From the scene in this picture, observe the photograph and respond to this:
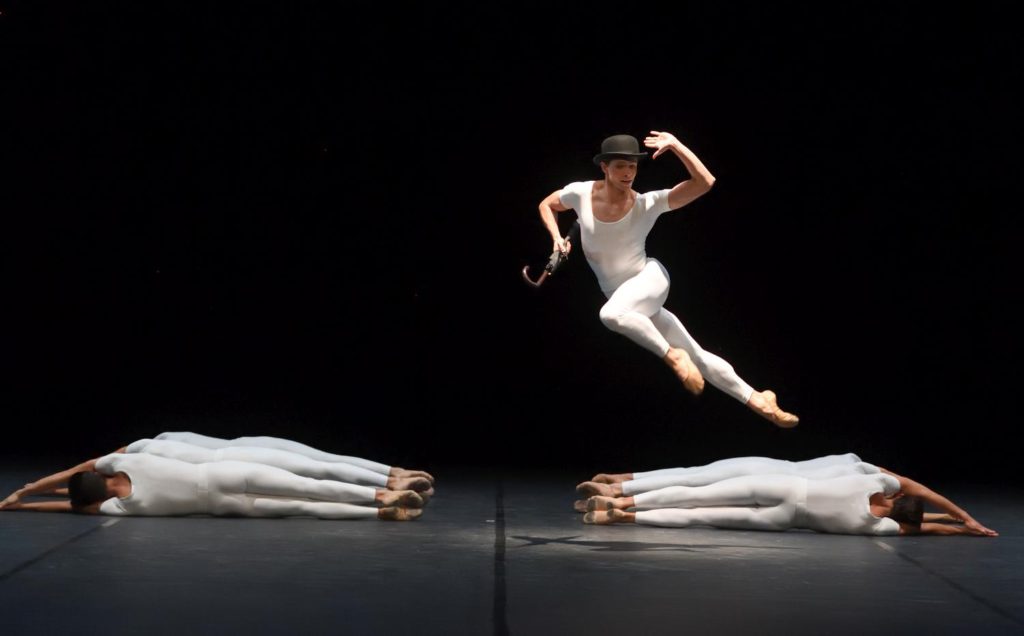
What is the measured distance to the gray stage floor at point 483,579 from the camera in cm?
356

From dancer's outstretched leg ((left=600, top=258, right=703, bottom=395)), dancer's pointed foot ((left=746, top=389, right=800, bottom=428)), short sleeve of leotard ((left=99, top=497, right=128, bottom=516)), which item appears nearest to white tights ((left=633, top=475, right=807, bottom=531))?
dancer's pointed foot ((left=746, top=389, right=800, bottom=428))

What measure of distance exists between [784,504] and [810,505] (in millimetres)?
101

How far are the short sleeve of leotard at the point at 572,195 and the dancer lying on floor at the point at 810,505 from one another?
1297mm

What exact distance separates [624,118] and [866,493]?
346 cm

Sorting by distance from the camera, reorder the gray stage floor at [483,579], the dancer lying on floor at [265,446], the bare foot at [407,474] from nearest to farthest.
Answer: the gray stage floor at [483,579] < the dancer lying on floor at [265,446] < the bare foot at [407,474]

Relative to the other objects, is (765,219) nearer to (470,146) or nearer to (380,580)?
(470,146)

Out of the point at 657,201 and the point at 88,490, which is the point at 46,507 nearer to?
the point at 88,490

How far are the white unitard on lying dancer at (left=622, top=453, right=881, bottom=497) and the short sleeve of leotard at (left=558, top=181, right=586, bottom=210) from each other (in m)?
1.23

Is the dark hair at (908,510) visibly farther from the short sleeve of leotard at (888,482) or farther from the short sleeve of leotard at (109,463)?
the short sleeve of leotard at (109,463)

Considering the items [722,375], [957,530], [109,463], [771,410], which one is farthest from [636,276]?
[109,463]

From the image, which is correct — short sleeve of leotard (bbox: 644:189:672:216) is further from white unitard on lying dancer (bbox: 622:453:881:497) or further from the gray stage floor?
the gray stage floor

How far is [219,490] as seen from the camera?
18.1 feet

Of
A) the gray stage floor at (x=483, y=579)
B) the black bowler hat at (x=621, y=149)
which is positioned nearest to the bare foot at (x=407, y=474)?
the gray stage floor at (x=483, y=579)

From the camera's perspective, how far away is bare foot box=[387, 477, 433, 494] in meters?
5.92
